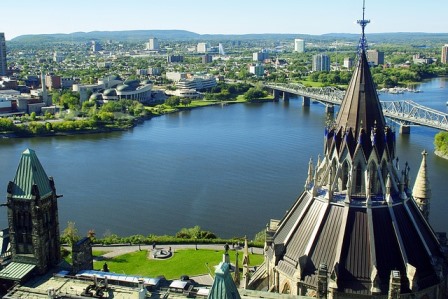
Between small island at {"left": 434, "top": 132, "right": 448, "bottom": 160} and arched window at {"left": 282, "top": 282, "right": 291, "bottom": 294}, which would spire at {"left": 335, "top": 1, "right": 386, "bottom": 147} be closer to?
arched window at {"left": 282, "top": 282, "right": 291, "bottom": 294}

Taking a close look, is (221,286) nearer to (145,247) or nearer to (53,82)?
(145,247)

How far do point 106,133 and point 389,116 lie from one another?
42708 millimetres

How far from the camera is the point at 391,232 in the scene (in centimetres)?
1720

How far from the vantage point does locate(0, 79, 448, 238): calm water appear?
43.8m

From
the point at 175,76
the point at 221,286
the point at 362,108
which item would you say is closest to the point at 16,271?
the point at 221,286

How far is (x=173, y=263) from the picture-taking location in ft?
110

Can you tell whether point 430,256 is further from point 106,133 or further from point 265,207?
point 106,133

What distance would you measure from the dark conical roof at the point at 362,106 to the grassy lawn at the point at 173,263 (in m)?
16.0

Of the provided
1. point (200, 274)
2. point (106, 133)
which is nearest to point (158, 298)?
point (200, 274)

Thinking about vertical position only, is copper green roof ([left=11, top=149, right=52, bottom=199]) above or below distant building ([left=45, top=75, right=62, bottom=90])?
above

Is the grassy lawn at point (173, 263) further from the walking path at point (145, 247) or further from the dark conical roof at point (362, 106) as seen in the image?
the dark conical roof at point (362, 106)

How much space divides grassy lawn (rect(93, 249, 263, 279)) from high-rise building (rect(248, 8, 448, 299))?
14.3 m

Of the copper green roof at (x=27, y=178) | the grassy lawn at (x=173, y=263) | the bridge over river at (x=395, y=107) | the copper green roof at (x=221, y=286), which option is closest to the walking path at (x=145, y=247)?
the grassy lawn at (x=173, y=263)

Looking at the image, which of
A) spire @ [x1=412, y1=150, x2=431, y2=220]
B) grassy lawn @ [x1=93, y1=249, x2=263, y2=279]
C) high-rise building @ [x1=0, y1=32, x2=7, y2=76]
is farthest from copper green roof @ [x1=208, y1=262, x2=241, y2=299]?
high-rise building @ [x1=0, y1=32, x2=7, y2=76]
